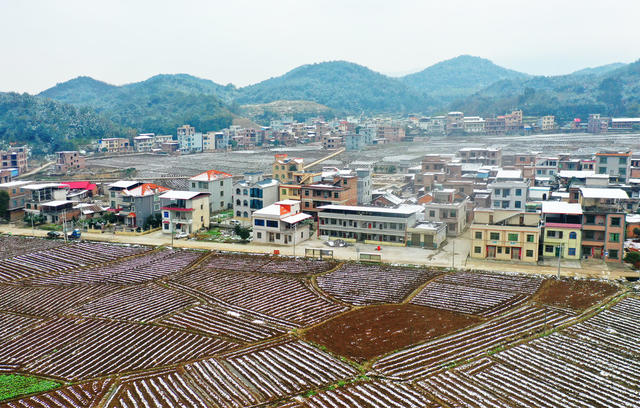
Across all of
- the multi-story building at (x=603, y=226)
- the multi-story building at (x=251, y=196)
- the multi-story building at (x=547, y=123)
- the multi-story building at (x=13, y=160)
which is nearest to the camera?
the multi-story building at (x=603, y=226)

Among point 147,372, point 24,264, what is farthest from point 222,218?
point 147,372

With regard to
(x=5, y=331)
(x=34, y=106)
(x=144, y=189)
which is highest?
(x=34, y=106)

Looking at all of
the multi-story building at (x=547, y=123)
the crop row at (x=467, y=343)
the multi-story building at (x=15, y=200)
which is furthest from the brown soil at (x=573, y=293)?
the multi-story building at (x=547, y=123)

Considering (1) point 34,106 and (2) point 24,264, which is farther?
(1) point 34,106

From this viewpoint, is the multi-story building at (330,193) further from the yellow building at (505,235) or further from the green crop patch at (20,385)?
the green crop patch at (20,385)

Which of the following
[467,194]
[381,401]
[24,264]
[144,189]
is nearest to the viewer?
[381,401]

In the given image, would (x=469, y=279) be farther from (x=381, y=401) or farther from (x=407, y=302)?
(x=381, y=401)
